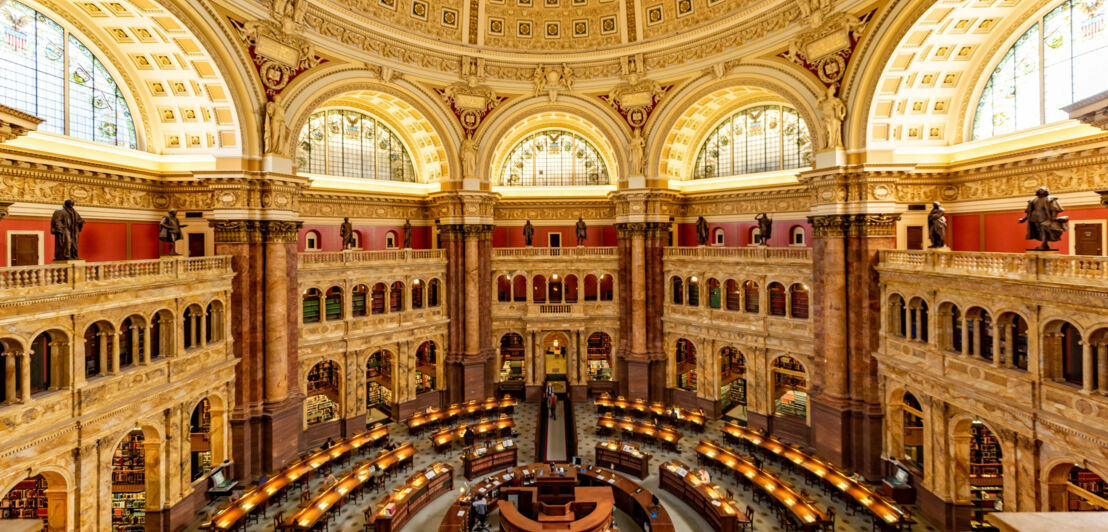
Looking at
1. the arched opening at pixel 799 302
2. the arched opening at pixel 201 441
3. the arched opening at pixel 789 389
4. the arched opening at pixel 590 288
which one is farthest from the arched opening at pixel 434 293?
the arched opening at pixel 799 302

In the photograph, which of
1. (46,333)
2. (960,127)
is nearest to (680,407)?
(960,127)

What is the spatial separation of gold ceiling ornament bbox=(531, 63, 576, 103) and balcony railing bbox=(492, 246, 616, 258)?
8850 millimetres

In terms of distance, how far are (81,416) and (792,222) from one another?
97.2ft

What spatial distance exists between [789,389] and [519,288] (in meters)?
16.7

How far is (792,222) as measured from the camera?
90.0ft

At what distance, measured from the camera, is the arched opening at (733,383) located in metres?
29.6

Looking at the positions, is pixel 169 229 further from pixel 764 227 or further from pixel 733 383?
pixel 733 383

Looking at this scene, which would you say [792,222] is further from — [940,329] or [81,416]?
[81,416]

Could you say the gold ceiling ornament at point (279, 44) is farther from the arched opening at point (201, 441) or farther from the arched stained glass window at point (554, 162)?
the arched stained glass window at point (554, 162)

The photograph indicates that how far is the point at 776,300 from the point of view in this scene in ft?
89.1

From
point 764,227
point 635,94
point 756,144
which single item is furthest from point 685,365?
point 635,94

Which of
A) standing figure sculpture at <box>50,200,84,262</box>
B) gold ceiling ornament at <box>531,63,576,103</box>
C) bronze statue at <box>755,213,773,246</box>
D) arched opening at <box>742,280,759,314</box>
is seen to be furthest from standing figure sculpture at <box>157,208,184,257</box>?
arched opening at <box>742,280,759,314</box>

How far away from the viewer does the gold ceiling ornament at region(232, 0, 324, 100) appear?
2112cm

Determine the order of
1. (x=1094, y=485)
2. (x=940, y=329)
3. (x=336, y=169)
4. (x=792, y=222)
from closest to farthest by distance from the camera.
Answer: (x=1094, y=485)
(x=940, y=329)
(x=792, y=222)
(x=336, y=169)
